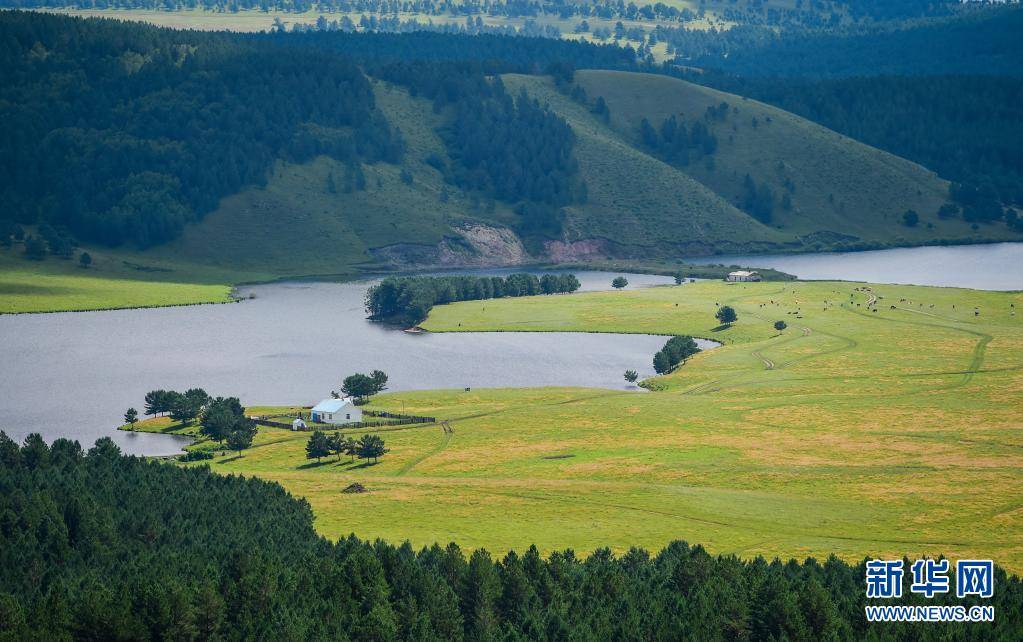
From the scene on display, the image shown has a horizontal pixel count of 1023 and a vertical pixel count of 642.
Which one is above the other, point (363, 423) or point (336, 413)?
point (336, 413)

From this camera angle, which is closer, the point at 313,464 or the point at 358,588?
the point at 358,588

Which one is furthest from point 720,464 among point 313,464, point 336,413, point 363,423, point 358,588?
point 358,588

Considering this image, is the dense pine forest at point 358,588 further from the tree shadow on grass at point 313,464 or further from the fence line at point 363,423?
the fence line at point 363,423

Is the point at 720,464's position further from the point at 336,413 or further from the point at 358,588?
the point at 358,588

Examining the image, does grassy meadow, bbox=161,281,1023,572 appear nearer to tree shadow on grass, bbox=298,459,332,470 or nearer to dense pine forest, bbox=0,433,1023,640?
tree shadow on grass, bbox=298,459,332,470

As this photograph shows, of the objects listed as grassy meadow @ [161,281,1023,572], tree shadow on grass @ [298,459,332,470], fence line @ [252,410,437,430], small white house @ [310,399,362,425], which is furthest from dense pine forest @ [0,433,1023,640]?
small white house @ [310,399,362,425]

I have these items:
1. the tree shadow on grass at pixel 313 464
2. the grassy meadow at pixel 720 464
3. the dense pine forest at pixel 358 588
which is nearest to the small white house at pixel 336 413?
the grassy meadow at pixel 720 464

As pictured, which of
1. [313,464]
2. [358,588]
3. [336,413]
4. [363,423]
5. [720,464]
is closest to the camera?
[358,588]

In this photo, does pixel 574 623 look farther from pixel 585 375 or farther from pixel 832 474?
pixel 585 375
